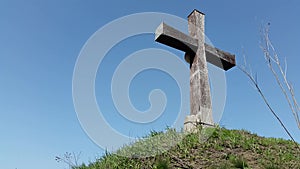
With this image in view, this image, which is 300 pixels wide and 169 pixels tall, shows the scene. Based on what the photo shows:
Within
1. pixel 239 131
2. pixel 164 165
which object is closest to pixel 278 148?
pixel 239 131

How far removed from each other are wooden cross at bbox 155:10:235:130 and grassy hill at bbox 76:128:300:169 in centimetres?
46

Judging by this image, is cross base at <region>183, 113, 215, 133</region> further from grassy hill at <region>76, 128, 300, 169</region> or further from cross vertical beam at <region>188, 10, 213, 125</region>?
grassy hill at <region>76, 128, 300, 169</region>

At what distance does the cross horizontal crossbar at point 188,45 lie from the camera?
5234mm

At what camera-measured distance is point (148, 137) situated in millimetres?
4848

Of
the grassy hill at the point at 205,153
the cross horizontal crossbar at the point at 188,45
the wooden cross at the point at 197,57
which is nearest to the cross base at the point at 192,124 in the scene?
the wooden cross at the point at 197,57

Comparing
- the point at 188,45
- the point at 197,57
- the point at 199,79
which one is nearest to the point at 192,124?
the point at 199,79

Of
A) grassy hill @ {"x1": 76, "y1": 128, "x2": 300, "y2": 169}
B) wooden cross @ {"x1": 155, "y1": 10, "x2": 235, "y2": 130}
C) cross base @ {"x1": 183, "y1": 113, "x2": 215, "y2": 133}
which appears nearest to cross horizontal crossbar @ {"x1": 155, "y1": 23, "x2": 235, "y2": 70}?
wooden cross @ {"x1": 155, "y1": 10, "x2": 235, "y2": 130}

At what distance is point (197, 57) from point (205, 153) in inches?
80.2

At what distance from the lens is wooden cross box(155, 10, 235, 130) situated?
5.07 metres

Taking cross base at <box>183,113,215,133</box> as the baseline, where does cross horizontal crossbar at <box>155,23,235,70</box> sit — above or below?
above

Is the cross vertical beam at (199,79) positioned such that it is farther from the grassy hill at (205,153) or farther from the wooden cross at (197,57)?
the grassy hill at (205,153)

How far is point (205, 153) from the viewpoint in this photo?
402cm

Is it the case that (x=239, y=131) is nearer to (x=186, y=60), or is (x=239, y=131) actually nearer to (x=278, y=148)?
(x=278, y=148)

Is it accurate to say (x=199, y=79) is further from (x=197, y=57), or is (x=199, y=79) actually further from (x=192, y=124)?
(x=192, y=124)
